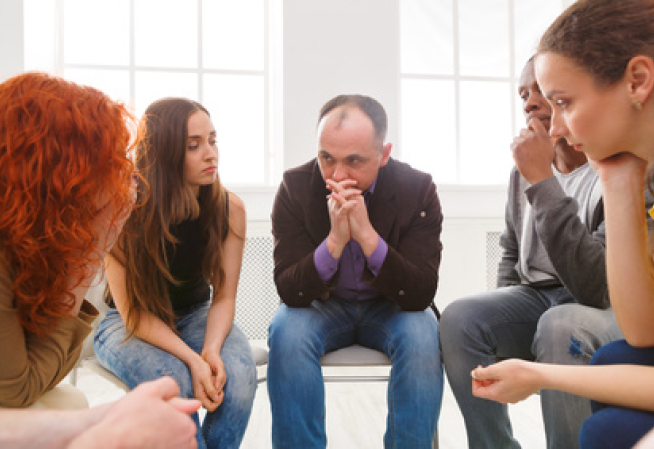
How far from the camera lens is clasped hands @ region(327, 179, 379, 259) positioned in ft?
4.95

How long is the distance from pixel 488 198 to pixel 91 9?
2.56m

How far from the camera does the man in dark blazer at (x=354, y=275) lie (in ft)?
4.61

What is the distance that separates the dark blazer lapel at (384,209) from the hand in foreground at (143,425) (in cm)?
99

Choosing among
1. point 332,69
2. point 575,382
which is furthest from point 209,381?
point 332,69

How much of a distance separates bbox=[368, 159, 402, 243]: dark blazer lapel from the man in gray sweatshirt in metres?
0.32

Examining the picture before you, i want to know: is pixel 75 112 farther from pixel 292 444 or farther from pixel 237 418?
pixel 292 444

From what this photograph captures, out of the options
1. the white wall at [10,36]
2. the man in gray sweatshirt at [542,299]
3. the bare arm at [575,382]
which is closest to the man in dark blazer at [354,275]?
the man in gray sweatshirt at [542,299]

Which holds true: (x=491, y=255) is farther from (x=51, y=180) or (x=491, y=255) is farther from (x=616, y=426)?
(x=51, y=180)

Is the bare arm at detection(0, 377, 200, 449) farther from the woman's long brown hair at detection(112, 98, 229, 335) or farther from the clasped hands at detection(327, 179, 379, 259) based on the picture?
the clasped hands at detection(327, 179, 379, 259)

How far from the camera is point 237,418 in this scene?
1.33m

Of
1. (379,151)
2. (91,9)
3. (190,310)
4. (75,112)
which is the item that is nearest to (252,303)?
(190,310)

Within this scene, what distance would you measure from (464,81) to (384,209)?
2089mm

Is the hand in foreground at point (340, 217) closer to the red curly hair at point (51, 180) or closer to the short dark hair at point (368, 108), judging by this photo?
the short dark hair at point (368, 108)

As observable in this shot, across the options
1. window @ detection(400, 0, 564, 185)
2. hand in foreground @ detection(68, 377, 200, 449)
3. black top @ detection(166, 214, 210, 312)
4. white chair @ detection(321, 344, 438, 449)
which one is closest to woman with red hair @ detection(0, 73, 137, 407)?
hand in foreground @ detection(68, 377, 200, 449)
